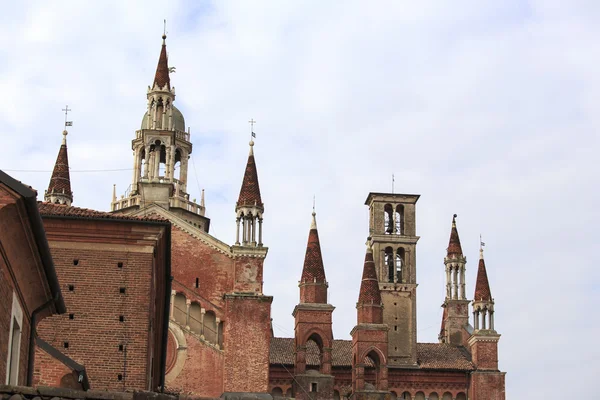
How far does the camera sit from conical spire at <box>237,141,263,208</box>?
53344 mm

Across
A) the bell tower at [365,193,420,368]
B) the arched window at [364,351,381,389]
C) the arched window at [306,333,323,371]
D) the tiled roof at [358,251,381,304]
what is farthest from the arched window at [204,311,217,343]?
the bell tower at [365,193,420,368]

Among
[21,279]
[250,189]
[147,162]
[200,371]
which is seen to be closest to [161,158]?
[147,162]

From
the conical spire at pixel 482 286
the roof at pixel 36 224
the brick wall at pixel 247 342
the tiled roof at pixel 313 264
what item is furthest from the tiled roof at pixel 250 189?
the roof at pixel 36 224

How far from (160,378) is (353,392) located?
3243 cm

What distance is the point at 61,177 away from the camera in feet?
199

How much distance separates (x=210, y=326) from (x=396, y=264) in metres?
29.4

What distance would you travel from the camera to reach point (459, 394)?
7175 cm

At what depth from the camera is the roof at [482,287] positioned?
7281 cm

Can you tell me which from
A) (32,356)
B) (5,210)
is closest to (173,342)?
(32,356)

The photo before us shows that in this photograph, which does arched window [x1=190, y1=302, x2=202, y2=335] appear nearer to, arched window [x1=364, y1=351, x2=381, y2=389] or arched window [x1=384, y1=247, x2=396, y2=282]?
arched window [x1=364, y1=351, x2=381, y2=389]

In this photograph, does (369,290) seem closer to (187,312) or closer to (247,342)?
(247,342)

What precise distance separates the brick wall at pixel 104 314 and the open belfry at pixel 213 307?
26mm

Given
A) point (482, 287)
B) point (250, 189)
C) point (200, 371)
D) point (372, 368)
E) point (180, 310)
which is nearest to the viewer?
point (200, 371)

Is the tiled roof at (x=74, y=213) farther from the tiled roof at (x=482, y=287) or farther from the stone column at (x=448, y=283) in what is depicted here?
the stone column at (x=448, y=283)
